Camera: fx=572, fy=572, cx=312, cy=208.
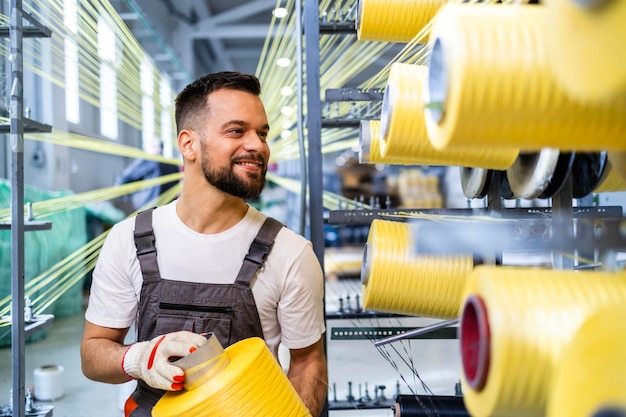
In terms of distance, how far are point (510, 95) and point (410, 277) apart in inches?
30.9

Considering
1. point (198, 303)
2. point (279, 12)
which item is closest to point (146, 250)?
point (198, 303)

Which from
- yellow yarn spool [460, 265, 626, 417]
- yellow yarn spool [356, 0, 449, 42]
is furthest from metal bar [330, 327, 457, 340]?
yellow yarn spool [460, 265, 626, 417]

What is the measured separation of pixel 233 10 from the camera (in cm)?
905

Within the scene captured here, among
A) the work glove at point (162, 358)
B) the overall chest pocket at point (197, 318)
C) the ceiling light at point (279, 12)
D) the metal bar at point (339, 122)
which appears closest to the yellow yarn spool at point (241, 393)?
the work glove at point (162, 358)

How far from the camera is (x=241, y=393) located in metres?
0.97

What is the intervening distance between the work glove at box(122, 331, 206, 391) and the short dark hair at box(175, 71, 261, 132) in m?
0.71

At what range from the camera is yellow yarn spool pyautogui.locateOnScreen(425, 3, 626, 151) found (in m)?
0.54

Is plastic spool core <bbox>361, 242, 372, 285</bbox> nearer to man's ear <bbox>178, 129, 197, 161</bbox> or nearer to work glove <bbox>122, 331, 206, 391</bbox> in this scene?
work glove <bbox>122, 331, 206, 391</bbox>

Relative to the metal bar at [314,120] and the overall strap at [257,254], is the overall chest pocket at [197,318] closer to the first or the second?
the overall strap at [257,254]

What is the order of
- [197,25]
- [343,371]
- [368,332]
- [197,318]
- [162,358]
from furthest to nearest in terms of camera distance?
1. [197,25]
2. [343,371]
3. [368,332]
4. [197,318]
5. [162,358]

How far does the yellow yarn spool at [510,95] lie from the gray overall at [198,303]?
3.50ft

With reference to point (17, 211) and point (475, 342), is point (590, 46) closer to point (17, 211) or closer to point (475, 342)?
point (475, 342)

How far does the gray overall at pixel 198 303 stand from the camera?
1.53 meters

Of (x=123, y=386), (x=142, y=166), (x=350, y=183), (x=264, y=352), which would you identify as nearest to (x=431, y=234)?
(x=264, y=352)
